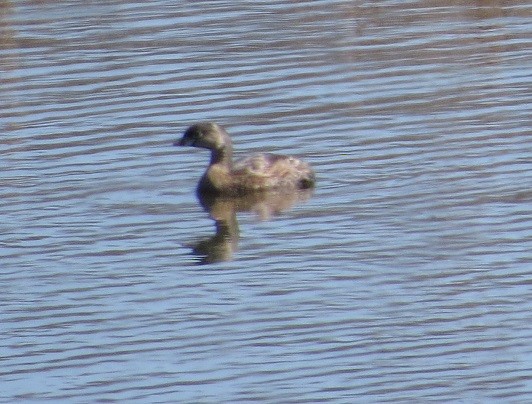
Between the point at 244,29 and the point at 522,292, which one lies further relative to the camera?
the point at 244,29

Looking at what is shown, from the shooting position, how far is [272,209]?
1551 cm

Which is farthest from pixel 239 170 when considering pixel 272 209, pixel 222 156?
pixel 272 209

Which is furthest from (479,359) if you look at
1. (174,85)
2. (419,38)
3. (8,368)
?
(419,38)

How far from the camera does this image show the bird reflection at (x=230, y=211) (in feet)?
45.7

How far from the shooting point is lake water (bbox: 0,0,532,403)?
439 inches

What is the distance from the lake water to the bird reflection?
37 millimetres

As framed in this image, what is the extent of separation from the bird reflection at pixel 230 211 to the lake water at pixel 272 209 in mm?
37

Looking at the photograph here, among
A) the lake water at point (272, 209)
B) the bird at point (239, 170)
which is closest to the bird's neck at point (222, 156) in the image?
the bird at point (239, 170)

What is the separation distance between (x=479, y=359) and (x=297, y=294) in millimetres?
1789

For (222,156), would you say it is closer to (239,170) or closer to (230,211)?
(239,170)

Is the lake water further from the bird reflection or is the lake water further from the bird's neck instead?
the bird's neck

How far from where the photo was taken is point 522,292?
12234 millimetres

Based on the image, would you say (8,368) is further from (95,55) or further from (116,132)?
(95,55)

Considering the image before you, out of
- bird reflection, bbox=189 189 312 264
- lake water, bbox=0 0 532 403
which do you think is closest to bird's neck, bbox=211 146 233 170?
lake water, bbox=0 0 532 403
